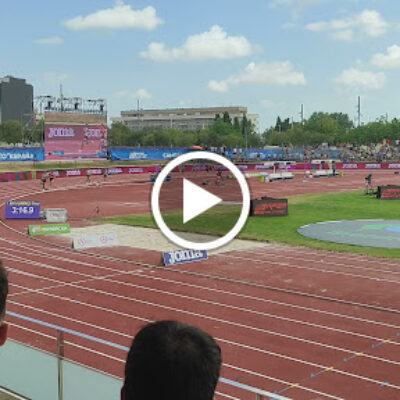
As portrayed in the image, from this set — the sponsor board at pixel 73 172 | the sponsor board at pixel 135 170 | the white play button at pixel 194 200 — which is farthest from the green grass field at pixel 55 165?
the white play button at pixel 194 200

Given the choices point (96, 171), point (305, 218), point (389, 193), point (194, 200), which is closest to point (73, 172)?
point (96, 171)

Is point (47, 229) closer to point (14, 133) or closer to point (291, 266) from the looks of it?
point (291, 266)

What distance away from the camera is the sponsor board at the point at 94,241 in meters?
23.2

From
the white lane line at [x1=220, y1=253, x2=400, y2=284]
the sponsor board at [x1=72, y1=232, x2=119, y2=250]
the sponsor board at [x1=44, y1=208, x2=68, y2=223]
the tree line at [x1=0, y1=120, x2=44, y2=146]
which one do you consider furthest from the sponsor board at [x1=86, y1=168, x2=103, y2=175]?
the white lane line at [x1=220, y1=253, x2=400, y2=284]

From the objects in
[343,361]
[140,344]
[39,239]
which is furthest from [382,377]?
[39,239]

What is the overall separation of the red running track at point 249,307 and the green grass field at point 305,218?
1465 mm

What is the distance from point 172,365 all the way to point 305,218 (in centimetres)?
3128

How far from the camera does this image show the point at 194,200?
734 centimetres

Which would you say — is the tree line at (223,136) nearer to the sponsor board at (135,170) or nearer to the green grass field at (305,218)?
the sponsor board at (135,170)

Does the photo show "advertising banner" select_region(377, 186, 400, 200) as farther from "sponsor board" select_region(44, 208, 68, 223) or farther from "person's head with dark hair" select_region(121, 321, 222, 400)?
"person's head with dark hair" select_region(121, 321, 222, 400)

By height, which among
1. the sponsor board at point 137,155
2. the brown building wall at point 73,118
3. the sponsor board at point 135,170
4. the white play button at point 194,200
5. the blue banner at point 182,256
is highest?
the brown building wall at point 73,118

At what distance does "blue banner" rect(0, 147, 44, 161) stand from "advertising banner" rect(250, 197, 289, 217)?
42676mm

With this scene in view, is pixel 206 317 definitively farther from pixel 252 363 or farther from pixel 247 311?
pixel 252 363

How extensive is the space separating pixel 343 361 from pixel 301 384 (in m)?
1.45
